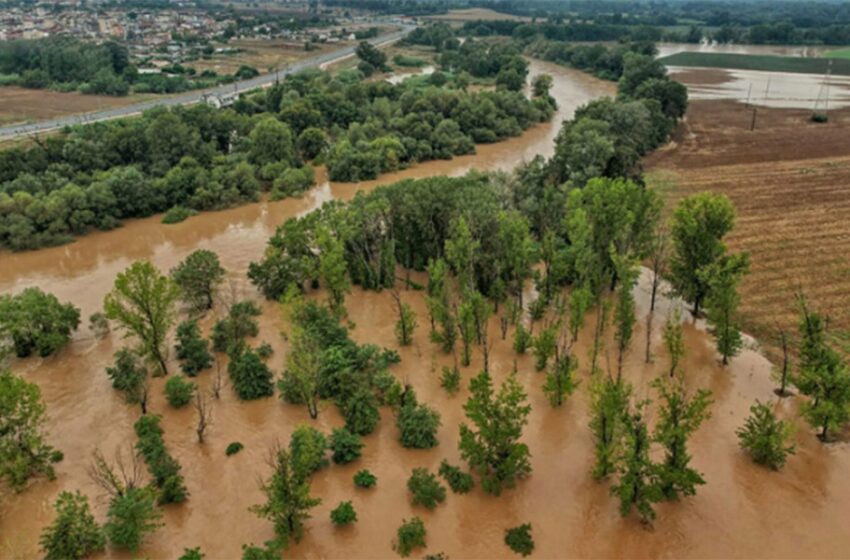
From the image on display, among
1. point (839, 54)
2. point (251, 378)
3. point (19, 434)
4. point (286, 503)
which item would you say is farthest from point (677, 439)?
point (839, 54)

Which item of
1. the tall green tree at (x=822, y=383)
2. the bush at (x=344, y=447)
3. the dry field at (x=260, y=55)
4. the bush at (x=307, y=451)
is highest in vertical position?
the dry field at (x=260, y=55)

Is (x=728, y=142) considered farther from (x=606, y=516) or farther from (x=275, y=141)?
(x=606, y=516)

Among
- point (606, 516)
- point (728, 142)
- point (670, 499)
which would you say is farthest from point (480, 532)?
point (728, 142)

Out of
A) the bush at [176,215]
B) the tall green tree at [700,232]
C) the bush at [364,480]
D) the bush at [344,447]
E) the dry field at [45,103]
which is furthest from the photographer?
the dry field at [45,103]

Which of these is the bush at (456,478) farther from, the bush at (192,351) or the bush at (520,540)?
the bush at (192,351)

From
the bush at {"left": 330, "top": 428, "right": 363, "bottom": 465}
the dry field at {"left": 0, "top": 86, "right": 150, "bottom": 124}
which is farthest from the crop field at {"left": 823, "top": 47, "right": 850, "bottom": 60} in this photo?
the bush at {"left": 330, "top": 428, "right": 363, "bottom": 465}

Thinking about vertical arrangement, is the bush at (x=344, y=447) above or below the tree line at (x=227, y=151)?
below

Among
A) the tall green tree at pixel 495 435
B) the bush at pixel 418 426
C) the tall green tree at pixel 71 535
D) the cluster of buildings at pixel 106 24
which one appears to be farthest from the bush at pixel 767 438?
the cluster of buildings at pixel 106 24
